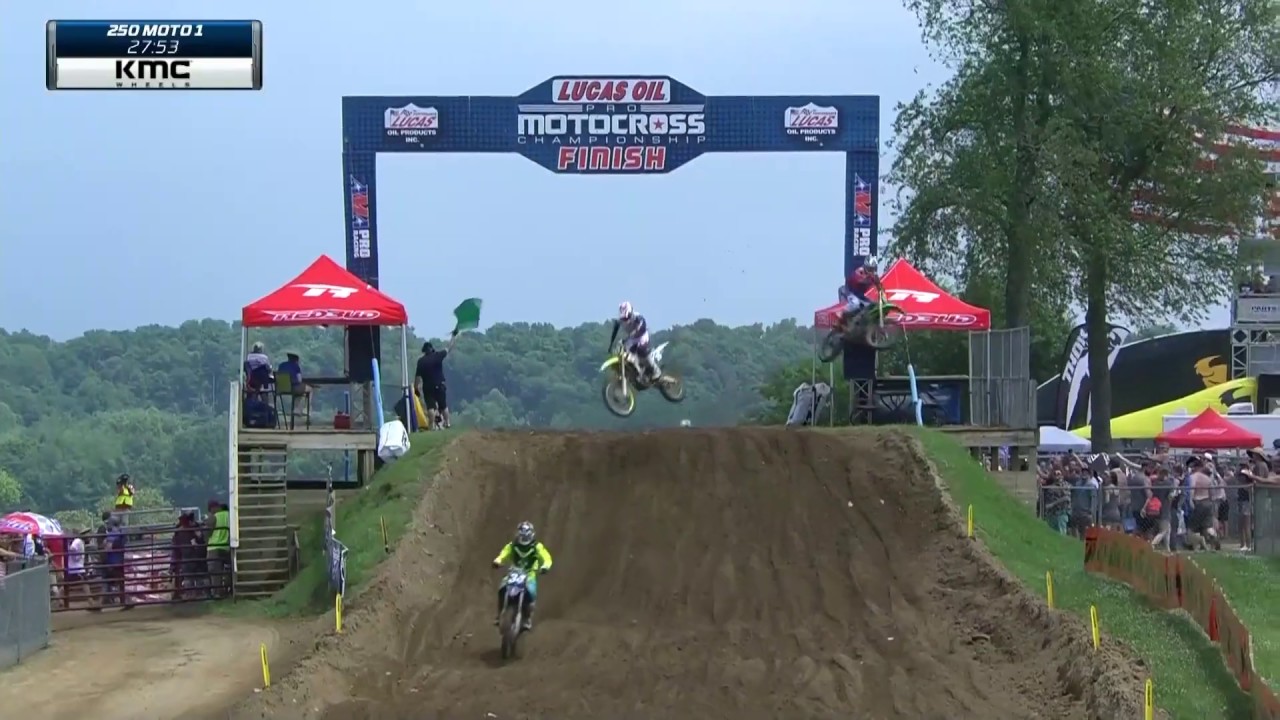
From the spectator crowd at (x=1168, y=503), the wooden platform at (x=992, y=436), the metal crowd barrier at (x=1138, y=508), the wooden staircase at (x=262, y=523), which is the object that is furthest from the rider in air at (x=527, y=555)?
the metal crowd barrier at (x=1138, y=508)

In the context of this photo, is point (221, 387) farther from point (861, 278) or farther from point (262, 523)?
point (861, 278)

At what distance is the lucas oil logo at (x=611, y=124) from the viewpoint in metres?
27.9

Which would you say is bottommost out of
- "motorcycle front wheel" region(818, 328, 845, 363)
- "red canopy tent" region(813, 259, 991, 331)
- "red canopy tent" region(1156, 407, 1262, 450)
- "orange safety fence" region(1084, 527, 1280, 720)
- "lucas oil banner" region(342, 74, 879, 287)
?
"orange safety fence" region(1084, 527, 1280, 720)

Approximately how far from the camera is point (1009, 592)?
17.2 metres

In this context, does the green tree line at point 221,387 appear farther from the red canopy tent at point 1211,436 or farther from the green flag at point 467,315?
the red canopy tent at point 1211,436

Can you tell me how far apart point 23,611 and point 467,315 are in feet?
30.5

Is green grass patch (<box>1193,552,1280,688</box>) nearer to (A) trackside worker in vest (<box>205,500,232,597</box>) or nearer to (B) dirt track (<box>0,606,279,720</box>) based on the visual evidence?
(B) dirt track (<box>0,606,279,720</box>)

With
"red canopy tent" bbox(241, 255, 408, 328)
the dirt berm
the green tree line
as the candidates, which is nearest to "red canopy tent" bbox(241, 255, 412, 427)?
"red canopy tent" bbox(241, 255, 408, 328)

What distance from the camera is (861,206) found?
28516 mm

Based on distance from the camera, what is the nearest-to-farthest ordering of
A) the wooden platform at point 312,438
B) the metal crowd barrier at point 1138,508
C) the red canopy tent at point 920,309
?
the metal crowd barrier at point 1138,508 → the wooden platform at point 312,438 → the red canopy tent at point 920,309

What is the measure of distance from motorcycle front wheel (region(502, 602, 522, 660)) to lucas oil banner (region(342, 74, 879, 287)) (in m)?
13.3

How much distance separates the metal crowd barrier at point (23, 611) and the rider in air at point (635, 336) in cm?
872

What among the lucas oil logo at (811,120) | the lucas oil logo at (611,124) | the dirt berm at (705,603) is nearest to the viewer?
the dirt berm at (705,603)

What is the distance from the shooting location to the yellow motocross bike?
23.3 m
